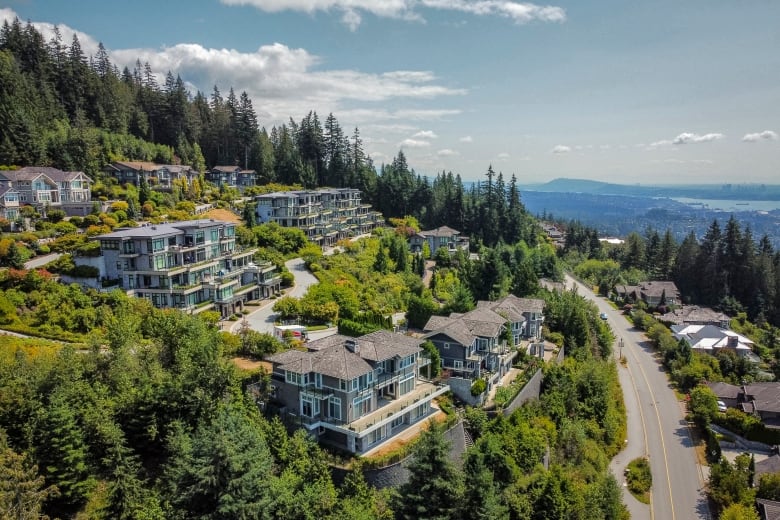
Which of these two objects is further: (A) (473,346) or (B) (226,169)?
(B) (226,169)

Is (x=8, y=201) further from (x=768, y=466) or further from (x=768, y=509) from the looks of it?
(x=768, y=466)

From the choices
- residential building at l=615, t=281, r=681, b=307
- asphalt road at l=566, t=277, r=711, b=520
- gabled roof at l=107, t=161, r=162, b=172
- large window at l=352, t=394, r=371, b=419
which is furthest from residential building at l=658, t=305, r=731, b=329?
gabled roof at l=107, t=161, r=162, b=172

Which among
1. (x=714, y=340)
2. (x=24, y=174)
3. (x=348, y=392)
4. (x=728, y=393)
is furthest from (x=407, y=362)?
(x=24, y=174)

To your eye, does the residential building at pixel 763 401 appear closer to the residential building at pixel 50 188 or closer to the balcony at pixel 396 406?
the balcony at pixel 396 406

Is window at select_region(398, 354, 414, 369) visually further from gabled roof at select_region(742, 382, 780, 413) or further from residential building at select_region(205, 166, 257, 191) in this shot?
residential building at select_region(205, 166, 257, 191)

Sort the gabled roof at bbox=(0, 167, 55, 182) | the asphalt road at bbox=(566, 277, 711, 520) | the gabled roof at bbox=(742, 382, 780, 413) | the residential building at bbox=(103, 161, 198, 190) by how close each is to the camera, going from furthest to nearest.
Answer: the residential building at bbox=(103, 161, 198, 190) → the gabled roof at bbox=(0, 167, 55, 182) → the gabled roof at bbox=(742, 382, 780, 413) → the asphalt road at bbox=(566, 277, 711, 520)

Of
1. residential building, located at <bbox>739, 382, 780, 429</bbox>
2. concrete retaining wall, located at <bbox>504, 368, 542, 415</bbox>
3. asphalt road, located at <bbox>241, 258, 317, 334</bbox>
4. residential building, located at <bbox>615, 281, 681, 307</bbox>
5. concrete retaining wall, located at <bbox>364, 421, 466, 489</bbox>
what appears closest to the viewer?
concrete retaining wall, located at <bbox>364, 421, 466, 489</bbox>
